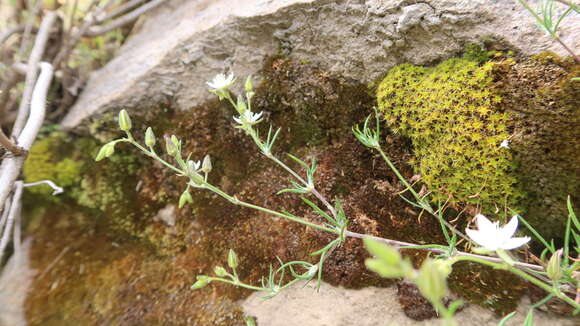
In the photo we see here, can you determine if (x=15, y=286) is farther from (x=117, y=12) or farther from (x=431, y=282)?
(x=431, y=282)

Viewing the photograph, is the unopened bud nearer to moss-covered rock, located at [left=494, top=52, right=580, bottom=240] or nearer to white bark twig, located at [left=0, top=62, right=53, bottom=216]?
moss-covered rock, located at [left=494, top=52, right=580, bottom=240]

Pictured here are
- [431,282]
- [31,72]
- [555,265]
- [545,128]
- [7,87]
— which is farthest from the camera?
[7,87]

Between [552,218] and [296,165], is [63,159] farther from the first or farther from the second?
[552,218]

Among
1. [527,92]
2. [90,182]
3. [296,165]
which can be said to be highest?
[527,92]

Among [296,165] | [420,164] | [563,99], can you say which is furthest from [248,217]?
[563,99]

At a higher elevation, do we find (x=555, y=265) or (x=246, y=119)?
(x=246, y=119)

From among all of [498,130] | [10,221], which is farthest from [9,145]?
[498,130]

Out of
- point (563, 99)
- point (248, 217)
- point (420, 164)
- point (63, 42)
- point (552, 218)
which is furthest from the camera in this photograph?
point (63, 42)

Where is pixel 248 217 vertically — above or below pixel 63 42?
below
